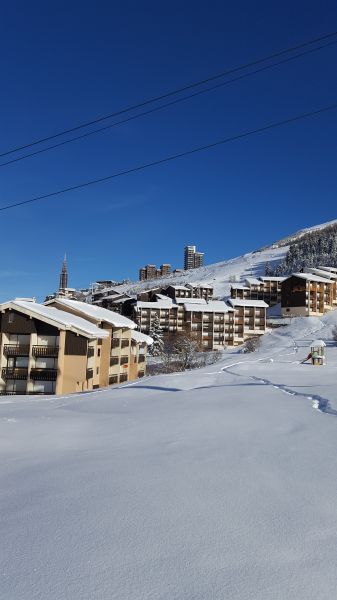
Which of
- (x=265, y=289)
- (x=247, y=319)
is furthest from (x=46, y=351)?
(x=265, y=289)

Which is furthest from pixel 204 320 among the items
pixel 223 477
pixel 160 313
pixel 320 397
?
pixel 223 477

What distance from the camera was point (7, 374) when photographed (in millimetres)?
26906

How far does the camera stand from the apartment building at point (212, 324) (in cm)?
7219

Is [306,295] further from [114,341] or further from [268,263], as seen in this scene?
[268,263]

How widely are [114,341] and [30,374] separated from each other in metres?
9.85

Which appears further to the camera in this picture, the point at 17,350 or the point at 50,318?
the point at 17,350

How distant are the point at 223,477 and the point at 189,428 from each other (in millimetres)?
2551

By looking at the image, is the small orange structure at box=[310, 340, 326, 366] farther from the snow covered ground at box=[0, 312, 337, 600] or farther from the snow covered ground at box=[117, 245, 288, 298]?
the snow covered ground at box=[117, 245, 288, 298]

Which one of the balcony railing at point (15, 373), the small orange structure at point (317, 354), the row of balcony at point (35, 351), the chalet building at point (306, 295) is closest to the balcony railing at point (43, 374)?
the balcony railing at point (15, 373)

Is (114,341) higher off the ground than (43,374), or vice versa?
(114,341)

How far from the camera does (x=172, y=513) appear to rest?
3.05m

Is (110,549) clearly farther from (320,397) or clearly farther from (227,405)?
(320,397)

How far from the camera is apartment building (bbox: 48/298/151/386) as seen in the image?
108 feet

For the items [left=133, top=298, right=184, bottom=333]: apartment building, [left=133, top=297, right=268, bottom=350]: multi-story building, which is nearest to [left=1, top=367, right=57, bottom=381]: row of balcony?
[left=133, top=297, right=268, bottom=350]: multi-story building
